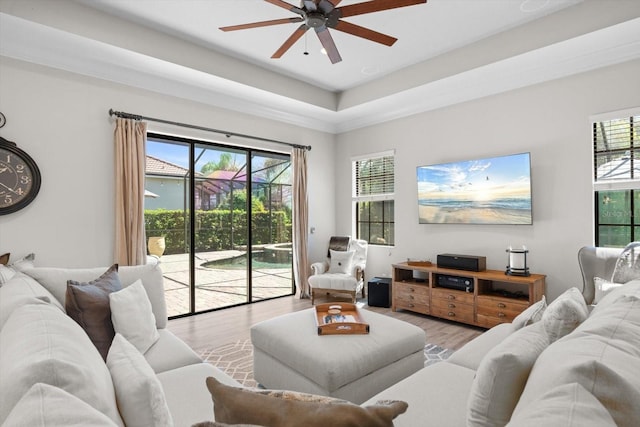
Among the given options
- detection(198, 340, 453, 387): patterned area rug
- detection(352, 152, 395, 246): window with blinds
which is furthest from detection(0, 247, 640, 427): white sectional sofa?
detection(352, 152, 395, 246): window with blinds

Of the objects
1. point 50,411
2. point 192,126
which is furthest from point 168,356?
point 192,126

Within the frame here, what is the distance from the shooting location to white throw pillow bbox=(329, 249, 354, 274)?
5016mm

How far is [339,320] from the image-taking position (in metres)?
2.41

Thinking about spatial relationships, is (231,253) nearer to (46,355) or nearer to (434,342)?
(434,342)

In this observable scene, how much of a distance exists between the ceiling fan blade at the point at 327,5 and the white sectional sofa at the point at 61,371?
2.27m

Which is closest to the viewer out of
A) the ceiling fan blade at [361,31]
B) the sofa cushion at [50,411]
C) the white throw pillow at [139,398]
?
the sofa cushion at [50,411]

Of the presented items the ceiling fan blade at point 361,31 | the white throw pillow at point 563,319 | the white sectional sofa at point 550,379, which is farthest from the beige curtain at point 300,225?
the white throw pillow at point 563,319

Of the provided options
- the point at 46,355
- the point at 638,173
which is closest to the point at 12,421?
Answer: the point at 46,355

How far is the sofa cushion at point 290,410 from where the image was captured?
2.22 feet

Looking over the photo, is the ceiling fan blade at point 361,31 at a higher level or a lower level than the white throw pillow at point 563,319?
higher

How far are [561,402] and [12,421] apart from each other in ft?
3.61

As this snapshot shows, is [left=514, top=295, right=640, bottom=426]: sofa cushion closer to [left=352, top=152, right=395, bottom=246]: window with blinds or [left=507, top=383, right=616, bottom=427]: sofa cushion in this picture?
[left=507, top=383, right=616, bottom=427]: sofa cushion

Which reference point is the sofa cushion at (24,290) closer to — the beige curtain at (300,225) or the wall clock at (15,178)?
the wall clock at (15,178)

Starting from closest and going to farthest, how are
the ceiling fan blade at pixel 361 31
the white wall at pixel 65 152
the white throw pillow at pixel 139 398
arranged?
the white throw pillow at pixel 139 398 < the ceiling fan blade at pixel 361 31 < the white wall at pixel 65 152
